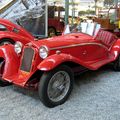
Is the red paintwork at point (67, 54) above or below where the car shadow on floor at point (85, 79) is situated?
above

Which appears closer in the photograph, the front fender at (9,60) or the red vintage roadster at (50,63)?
the red vintage roadster at (50,63)

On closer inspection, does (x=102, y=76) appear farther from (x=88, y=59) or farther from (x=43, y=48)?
(x=43, y=48)

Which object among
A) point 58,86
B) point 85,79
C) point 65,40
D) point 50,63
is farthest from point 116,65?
point 50,63

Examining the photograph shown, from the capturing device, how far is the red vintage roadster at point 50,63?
3.39 metres

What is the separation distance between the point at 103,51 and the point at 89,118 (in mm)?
1849

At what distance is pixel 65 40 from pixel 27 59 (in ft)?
2.37

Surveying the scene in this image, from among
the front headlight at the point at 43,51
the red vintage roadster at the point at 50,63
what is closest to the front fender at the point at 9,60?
the red vintage roadster at the point at 50,63

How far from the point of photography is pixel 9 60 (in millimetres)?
3998

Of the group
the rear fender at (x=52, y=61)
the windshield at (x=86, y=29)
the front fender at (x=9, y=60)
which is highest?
the windshield at (x=86, y=29)

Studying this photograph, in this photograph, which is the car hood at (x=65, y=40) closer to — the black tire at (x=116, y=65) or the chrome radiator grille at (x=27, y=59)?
the chrome radiator grille at (x=27, y=59)

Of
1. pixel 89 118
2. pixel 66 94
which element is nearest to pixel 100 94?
pixel 66 94

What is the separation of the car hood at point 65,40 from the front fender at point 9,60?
438 millimetres

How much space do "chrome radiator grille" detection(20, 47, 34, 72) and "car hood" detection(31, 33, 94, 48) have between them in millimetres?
128

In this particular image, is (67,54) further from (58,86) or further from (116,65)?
(116,65)
